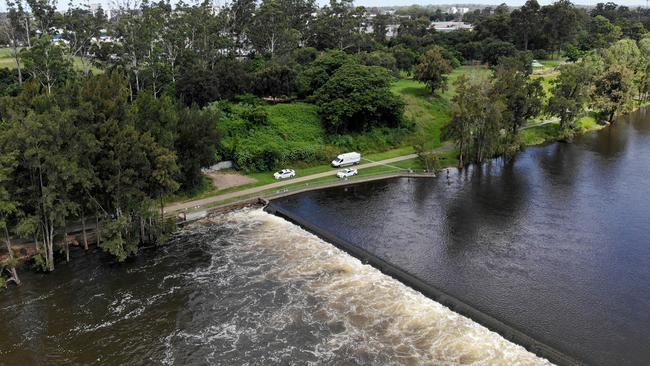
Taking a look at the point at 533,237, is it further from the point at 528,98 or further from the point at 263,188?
the point at 528,98

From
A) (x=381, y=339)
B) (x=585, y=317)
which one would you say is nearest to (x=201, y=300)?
(x=381, y=339)

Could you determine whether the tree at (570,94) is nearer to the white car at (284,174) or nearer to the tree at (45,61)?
the white car at (284,174)

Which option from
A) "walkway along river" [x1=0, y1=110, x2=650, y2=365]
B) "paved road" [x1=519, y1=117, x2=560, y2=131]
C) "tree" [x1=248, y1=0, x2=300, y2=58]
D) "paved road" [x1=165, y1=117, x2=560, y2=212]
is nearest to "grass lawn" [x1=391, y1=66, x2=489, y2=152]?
"paved road" [x1=165, y1=117, x2=560, y2=212]

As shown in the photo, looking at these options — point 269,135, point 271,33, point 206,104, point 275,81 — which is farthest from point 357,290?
point 271,33

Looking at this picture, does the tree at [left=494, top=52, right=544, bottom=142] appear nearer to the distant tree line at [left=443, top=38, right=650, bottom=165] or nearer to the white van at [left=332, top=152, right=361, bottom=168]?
the distant tree line at [left=443, top=38, right=650, bottom=165]

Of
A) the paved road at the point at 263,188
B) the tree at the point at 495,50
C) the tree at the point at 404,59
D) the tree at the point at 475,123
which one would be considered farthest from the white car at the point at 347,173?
the tree at the point at 495,50

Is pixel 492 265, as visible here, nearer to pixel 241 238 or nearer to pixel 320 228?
pixel 320 228
